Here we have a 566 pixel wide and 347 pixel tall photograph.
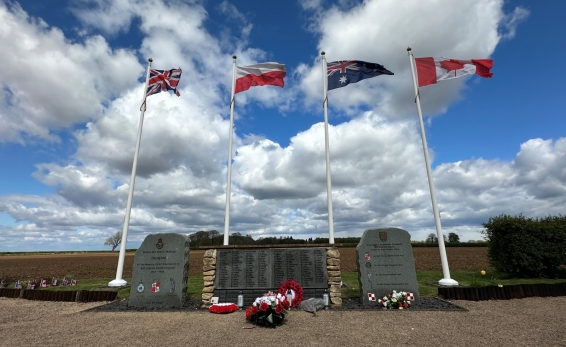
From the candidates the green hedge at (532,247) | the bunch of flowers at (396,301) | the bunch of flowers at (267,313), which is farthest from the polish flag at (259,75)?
the green hedge at (532,247)

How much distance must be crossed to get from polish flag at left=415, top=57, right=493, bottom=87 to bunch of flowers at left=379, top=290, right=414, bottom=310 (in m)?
8.29

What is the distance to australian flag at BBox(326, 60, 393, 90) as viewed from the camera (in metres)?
12.1

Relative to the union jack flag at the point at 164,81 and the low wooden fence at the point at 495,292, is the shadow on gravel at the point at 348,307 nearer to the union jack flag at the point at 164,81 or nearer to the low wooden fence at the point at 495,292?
the low wooden fence at the point at 495,292

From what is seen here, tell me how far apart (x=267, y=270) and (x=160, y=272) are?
3.40 m

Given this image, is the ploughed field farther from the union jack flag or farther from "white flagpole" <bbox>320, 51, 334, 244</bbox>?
the union jack flag

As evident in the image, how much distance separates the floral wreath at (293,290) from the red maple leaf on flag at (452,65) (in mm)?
10320

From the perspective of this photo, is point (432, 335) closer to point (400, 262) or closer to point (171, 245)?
point (400, 262)

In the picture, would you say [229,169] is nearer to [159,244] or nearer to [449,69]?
[159,244]

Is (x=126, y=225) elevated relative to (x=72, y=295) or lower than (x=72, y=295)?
elevated

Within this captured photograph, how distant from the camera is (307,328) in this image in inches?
254

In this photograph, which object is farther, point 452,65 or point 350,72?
point 350,72

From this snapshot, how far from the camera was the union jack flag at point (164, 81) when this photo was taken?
13.5m

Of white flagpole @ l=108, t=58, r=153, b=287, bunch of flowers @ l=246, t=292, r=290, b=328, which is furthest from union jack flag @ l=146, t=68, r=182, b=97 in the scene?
bunch of flowers @ l=246, t=292, r=290, b=328

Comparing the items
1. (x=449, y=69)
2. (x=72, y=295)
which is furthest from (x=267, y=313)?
(x=449, y=69)
